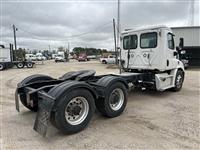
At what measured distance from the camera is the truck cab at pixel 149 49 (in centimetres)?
680

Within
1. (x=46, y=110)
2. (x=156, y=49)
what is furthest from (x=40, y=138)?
(x=156, y=49)

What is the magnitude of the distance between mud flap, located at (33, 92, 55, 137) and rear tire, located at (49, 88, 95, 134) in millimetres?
141

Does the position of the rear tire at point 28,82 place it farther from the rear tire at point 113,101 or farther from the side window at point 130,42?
the side window at point 130,42

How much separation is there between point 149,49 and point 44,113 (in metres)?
4.79

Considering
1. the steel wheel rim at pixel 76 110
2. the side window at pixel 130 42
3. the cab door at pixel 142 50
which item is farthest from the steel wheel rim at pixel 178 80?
the steel wheel rim at pixel 76 110

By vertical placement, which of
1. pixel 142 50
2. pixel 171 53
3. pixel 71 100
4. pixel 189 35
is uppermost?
pixel 189 35

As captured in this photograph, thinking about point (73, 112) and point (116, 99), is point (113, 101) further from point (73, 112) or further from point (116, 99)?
point (73, 112)

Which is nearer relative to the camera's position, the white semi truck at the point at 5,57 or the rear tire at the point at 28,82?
the rear tire at the point at 28,82

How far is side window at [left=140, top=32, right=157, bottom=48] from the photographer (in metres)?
6.90

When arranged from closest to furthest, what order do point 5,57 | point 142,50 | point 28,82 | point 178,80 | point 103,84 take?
point 103,84 < point 28,82 < point 142,50 < point 178,80 < point 5,57

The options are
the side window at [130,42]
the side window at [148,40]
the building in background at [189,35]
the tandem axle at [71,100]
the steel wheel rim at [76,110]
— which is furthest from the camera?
the building in background at [189,35]

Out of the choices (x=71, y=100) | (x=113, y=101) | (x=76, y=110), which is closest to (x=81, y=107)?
(x=76, y=110)

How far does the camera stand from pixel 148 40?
7.07 metres

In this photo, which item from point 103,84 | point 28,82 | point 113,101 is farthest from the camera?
point 28,82
